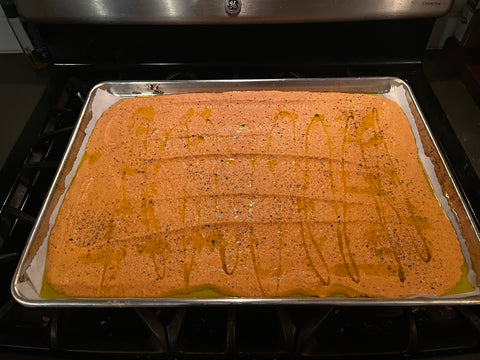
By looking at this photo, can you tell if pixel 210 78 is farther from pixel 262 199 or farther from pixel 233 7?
pixel 262 199

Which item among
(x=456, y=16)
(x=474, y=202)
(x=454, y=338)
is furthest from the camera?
(x=456, y=16)

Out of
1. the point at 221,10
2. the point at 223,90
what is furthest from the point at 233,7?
the point at 223,90

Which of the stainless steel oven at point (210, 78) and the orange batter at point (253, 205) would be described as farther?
the orange batter at point (253, 205)

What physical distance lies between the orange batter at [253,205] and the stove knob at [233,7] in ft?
1.00

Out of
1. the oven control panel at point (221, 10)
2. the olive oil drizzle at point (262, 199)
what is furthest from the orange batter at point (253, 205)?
the oven control panel at point (221, 10)

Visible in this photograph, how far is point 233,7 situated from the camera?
137cm

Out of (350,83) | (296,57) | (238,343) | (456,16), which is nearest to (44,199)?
(238,343)

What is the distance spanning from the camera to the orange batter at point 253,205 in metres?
1.07

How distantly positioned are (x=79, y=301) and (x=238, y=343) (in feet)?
1.43

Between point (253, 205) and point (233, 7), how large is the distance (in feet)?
2.40

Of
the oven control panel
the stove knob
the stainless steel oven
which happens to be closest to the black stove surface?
the stainless steel oven

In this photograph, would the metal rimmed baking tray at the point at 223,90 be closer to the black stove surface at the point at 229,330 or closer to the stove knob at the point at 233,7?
the black stove surface at the point at 229,330

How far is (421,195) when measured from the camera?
4.04 feet

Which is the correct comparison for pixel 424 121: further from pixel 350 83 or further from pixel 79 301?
pixel 79 301
